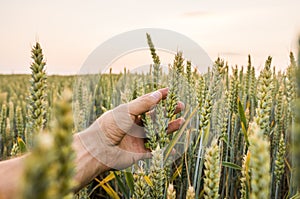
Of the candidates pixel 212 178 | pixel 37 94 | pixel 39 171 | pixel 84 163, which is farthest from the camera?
pixel 84 163

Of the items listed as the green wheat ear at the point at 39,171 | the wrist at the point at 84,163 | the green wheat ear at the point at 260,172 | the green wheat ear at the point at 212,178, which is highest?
the green wheat ear at the point at 39,171

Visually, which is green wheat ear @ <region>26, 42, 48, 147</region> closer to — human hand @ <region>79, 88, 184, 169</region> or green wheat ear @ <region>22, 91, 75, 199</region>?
green wheat ear @ <region>22, 91, 75, 199</region>

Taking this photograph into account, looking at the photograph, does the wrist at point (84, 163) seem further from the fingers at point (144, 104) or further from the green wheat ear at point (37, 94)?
the green wheat ear at point (37, 94)

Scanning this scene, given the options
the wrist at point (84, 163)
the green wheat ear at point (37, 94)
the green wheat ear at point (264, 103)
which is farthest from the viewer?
the wrist at point (84, 163)

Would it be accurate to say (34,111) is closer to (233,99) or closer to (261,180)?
(261,180)

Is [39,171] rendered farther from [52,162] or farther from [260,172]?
[260,172]

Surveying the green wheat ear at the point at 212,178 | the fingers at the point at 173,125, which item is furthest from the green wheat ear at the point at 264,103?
the fingers at the point at 173,125

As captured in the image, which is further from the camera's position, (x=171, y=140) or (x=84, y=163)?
(x=84, y=163)

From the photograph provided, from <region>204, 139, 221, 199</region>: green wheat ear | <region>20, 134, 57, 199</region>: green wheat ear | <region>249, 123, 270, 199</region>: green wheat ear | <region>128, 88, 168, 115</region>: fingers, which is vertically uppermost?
<region>128, 88, 168, 115</region>: fingers

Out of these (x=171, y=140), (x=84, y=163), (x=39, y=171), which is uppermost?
(x=39, y=171)

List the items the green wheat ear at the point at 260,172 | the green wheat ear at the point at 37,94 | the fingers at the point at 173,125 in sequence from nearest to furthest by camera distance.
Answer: the green wheat ear at the point at 260,172 < the green wheat ear at the point at 37,94 < the fingers at the point at 173,125

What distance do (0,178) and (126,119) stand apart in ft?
2.22

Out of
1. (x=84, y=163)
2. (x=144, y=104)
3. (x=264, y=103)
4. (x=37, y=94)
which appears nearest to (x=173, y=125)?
(x=144, y=104)

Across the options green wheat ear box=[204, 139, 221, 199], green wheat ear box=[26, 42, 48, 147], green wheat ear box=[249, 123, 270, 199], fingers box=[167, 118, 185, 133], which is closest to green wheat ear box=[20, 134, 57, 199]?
green wheat ear box=[249, 123, 270, 199]
